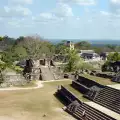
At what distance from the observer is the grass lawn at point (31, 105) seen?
1015 inches

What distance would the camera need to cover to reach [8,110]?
91.3ft

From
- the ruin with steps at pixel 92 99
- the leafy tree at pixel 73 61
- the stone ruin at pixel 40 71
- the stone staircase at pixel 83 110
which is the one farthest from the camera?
the leafy tree at pixel 73 61

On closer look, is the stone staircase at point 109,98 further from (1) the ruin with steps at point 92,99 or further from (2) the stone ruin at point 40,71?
(2) the stone ruin at point 40,71

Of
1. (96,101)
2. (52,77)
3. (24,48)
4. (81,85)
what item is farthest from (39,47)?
(96,101)

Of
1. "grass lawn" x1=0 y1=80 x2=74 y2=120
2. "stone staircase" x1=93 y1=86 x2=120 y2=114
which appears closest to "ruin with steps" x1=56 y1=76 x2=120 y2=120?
"stone staircase" x1=93 y1=86 x2=120 y2=114

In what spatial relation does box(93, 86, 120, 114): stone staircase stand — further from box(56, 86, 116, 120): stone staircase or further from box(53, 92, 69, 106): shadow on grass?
box(53, 92, 69, 106): shadow on grass

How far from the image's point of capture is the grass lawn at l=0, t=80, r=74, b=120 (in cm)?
2578

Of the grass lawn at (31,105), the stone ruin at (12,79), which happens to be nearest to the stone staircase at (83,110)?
the grass lawn at (31,105)

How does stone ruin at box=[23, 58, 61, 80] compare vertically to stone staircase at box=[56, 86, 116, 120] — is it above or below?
above

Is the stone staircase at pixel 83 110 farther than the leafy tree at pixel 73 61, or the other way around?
the leafy tree at pixel 73 61

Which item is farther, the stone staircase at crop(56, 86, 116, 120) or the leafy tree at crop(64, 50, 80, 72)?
the leafy tree at crop(64, 50, 80, 72)

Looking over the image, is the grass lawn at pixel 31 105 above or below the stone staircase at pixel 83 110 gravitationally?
below

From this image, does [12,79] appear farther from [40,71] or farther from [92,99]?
[92,99]

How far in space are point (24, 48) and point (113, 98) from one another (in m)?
65.6
